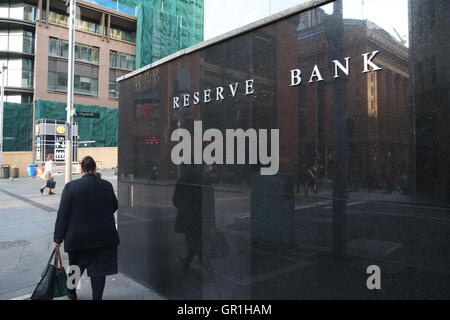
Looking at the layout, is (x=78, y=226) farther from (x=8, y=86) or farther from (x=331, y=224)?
(x=8, y=86)

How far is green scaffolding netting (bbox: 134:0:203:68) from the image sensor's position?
1165 inches

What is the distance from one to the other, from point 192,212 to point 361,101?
2414mm

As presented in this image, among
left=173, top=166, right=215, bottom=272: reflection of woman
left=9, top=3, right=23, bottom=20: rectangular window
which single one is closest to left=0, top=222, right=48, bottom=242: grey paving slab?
left=173, top=166, right=215, bottom=272: reflection of woman

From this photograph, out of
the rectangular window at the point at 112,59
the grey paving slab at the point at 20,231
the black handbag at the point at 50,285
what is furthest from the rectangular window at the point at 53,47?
the black handbag at the point at 50,285

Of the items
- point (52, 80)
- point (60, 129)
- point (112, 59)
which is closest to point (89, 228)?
point (60, 129)

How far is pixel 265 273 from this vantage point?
327cm

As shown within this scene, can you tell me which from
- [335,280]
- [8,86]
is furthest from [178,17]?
[335,280]

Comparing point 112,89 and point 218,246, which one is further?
point 112,89

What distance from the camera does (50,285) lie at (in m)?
3.64

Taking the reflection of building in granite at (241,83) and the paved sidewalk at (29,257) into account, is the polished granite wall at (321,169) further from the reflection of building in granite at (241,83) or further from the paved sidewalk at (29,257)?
the paved sidewalk at (29,257)

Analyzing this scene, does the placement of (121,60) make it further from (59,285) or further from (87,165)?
(59,285)

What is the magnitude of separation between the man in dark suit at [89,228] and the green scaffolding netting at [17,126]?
34.4 m

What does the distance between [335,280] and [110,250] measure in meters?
2.55

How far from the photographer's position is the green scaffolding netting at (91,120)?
3312 cm
